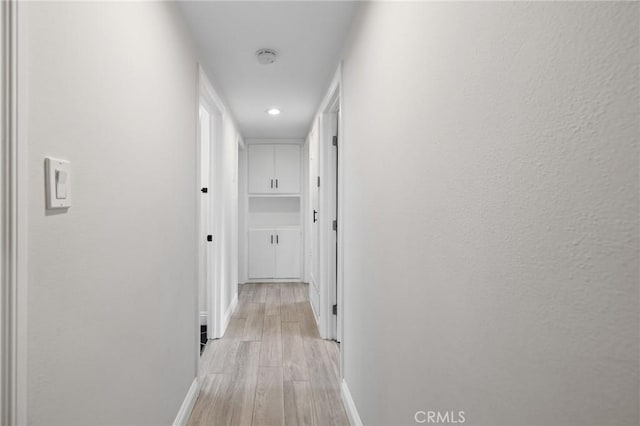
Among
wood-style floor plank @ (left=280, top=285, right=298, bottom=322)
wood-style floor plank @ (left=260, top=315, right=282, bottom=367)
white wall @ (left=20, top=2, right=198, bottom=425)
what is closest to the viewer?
white wall @ (left=20, top=2, right=198, bottom=425)

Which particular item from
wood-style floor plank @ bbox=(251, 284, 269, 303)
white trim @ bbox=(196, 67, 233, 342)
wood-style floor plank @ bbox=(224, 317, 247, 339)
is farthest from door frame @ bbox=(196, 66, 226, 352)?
wood-style floor plank @ bbox=(251, 284, 269, 303)

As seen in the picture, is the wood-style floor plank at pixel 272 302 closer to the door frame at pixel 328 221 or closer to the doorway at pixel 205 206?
the doorway at pixel 205 206

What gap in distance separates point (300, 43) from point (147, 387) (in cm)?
200

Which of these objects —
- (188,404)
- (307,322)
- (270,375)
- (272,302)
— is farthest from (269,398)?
(272,302)

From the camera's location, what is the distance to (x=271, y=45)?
2.32 metres

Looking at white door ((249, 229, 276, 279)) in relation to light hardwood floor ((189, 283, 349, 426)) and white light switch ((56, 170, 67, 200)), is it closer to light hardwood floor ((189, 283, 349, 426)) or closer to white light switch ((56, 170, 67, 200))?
light hardwood floor ((189, 283, 349, 426))

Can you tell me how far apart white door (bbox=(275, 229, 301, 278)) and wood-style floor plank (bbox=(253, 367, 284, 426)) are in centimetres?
300

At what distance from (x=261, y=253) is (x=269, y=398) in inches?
137

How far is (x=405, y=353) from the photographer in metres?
1.26

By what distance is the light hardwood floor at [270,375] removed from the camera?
215cm

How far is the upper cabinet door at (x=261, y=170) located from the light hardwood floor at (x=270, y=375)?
217cm

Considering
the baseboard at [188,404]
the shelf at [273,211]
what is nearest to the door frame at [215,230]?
the baseboard at [188,404]

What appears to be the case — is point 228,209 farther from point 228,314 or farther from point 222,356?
point 222,356
